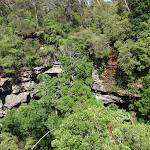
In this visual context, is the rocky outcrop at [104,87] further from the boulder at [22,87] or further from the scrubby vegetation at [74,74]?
the boulder at [22,87]

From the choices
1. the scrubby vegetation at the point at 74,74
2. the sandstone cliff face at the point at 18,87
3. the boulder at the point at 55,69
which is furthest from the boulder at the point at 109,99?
the sandstone cliff face at the point at 18,87

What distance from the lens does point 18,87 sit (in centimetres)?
1881

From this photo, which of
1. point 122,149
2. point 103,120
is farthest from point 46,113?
point 122,149

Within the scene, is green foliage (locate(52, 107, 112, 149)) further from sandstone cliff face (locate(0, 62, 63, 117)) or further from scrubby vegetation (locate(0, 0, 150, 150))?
sandstone cliff face (locate(0, 62, 63, 117))

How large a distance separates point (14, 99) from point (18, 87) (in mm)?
2245

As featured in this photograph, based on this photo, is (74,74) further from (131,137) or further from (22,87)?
(131,137)

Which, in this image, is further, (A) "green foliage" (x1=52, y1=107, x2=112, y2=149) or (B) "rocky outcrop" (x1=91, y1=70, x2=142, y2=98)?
(B) "rocky outcrop" (x1=91, y1=70, x2=142, y2=98)

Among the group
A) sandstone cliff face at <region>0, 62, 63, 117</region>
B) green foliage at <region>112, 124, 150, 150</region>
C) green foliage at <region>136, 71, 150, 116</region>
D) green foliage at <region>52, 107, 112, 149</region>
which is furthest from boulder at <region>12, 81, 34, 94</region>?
green foliage at <region>136, 71, 150, 116</region>

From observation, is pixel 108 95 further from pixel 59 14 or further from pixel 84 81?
pixel 59 14

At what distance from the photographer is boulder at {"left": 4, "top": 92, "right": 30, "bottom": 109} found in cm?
1712

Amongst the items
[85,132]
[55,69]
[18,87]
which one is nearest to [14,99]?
[18,87]

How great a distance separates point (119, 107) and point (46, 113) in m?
12.4

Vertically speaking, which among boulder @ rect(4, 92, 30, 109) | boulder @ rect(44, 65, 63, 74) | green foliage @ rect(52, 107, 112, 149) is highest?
boulder @ rect(44, 65, 63, 74)

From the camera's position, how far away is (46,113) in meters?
14.5
